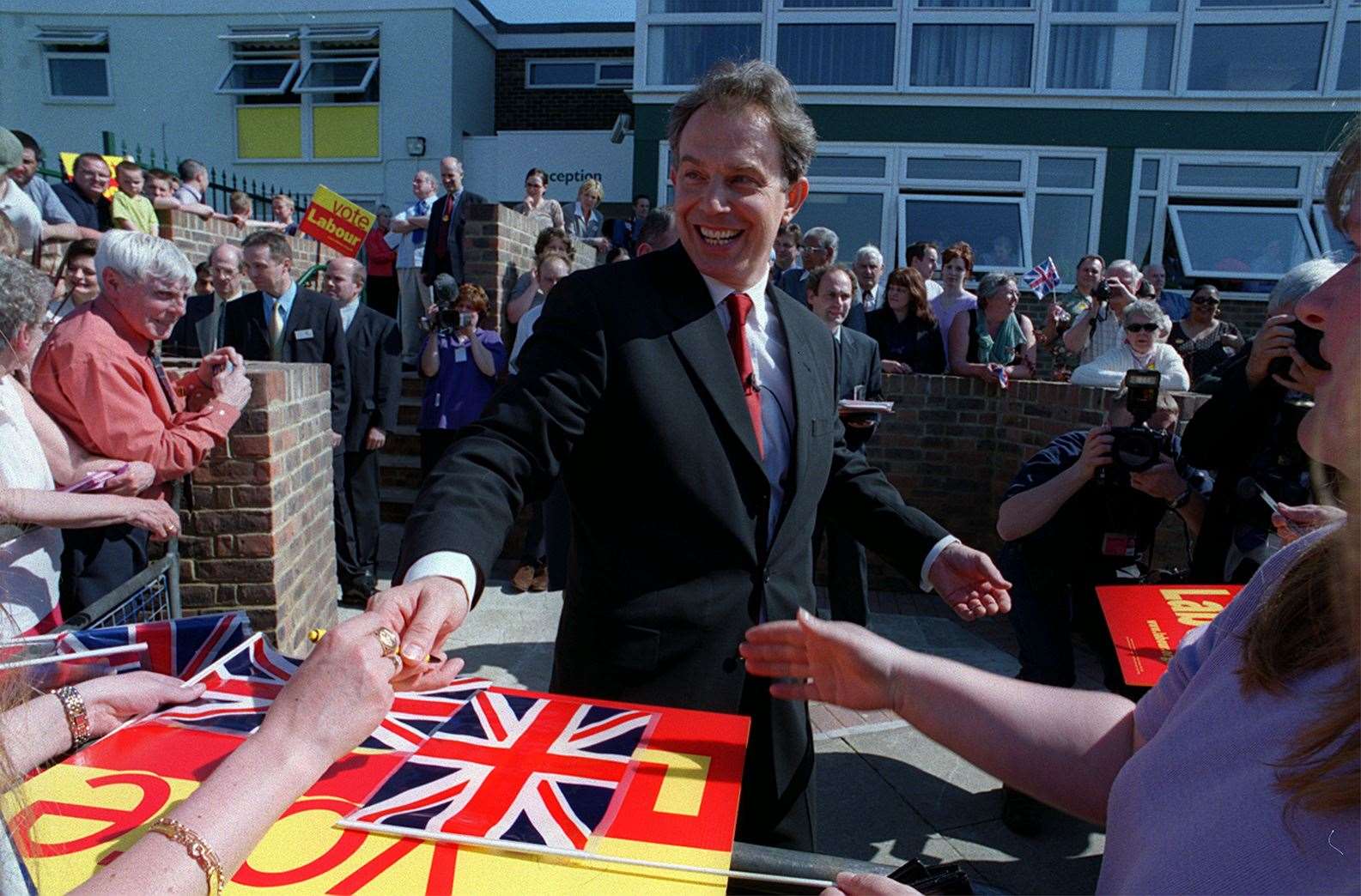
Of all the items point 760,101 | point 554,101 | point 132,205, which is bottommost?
point 760,101

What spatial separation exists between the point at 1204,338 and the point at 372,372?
20.4 feet

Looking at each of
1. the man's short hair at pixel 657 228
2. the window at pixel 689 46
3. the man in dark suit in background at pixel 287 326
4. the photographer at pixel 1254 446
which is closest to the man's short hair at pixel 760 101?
the photographer at pixel 1254 446

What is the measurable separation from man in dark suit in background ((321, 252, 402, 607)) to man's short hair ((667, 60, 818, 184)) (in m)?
4.34

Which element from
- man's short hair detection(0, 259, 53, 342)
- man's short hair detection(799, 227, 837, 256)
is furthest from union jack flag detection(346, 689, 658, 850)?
man's short hair detection(799, 227, 837, 256)

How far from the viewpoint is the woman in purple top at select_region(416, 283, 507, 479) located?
6.19 m

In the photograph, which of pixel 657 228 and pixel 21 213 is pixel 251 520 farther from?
pixel 21 213

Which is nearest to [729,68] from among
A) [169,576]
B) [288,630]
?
[169,576]

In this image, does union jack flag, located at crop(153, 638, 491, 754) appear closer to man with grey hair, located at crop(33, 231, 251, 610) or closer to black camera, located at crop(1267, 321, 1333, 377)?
man with grey hair, located at crop(33, 231, 251, 610)

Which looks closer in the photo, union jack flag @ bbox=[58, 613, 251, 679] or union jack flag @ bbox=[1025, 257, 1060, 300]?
union jack flag @ bbox=[58, 613, 251, 679]

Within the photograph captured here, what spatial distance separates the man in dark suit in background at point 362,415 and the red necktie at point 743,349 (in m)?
4.27

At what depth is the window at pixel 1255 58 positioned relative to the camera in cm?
1310

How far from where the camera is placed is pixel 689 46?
14.5 metres

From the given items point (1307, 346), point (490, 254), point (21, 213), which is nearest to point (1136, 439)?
point (1307, 346)

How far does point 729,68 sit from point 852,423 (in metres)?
2.56
